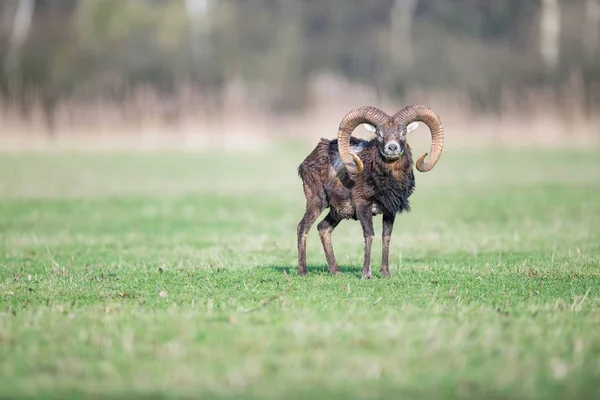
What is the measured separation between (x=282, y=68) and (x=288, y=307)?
48529mm

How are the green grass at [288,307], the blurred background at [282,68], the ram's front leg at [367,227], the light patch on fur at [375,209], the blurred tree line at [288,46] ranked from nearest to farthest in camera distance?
the green grass at [288,307] → the ram's front leg at [367,227] → the light patch on fur at [375,209] → the blurred background at [282,68] → the blurred tree line at [288,46]

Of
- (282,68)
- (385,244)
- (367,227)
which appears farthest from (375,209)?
(282,68)

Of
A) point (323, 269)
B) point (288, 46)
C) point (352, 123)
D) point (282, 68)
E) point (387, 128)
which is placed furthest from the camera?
point (288, 46)

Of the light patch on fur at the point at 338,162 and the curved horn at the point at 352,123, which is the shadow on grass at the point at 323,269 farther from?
the curved horn at the point at 352,123

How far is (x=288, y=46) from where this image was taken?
198ft

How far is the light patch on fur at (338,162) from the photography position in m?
12.2

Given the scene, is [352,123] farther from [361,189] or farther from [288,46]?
[288,46]

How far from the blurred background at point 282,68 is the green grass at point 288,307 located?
648 inches

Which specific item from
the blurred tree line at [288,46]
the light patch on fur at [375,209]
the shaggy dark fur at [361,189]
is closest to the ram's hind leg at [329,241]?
the shaggy dark fur at [361,189]

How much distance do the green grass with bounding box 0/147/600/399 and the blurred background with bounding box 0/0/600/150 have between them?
1645cm

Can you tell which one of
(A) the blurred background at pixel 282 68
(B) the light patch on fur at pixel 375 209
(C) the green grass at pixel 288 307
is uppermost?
(A) the blurred background at pixel 282 68

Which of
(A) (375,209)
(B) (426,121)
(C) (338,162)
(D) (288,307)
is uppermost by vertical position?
(B) (426,121)

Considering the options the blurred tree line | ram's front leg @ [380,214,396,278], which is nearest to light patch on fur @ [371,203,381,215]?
ram's front leg @ [380,214,396,278]

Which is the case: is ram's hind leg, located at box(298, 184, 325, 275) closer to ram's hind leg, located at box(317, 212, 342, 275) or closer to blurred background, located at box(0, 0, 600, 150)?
ram's hind leg, located at box(317, 212, 342, 275)
